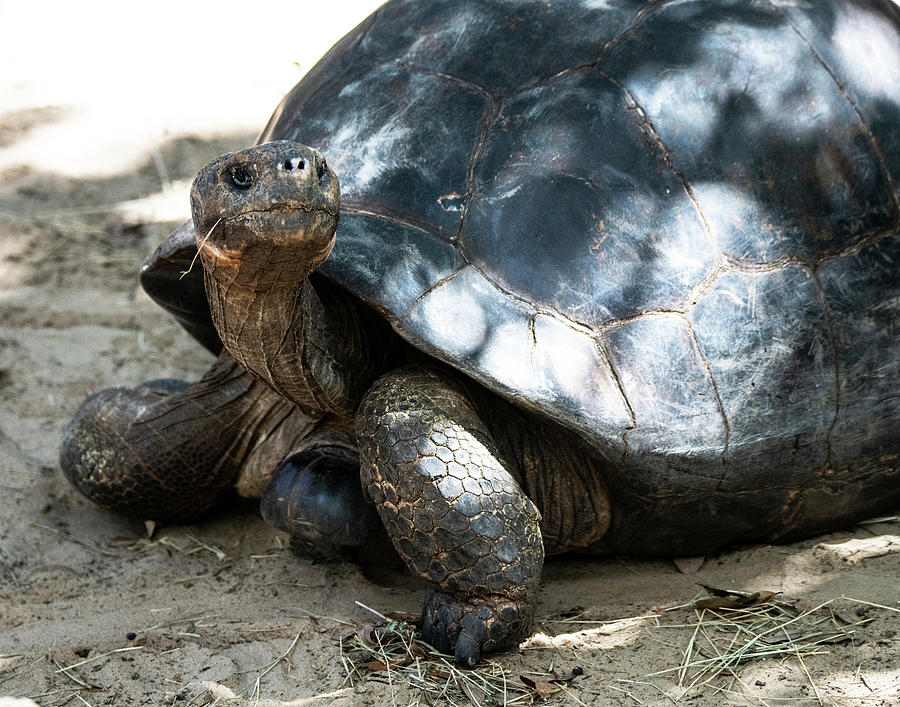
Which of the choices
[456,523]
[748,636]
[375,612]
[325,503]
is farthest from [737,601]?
[325,503]

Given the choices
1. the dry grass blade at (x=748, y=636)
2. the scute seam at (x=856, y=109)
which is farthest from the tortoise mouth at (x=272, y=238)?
the scute seam at (x=856, y=109)

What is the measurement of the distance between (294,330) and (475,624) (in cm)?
88

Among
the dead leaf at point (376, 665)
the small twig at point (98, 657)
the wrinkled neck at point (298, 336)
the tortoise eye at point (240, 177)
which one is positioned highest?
the tortoise eye at point (240, 177)

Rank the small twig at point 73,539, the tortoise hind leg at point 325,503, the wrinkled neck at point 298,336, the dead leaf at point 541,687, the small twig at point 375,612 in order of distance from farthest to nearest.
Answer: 1. the small twig at point 73,539
2. the tortoise hind leg at point 325,503
3. the small twig at point 375,612
4. the wrinkled neck at point 298,336
5. the dead leaf at point 541,687

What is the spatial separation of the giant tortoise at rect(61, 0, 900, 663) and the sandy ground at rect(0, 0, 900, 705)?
0.58 feet

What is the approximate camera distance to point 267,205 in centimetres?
235

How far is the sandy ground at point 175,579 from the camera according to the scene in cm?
265

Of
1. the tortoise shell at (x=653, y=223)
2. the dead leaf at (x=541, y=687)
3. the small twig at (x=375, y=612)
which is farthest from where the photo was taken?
the small twig at (x=375, y=612)

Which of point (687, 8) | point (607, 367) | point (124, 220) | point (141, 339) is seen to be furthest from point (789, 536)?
point (124, 220)

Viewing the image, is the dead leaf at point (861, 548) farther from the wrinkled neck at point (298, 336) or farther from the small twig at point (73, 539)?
the small twig at point (73, 539)

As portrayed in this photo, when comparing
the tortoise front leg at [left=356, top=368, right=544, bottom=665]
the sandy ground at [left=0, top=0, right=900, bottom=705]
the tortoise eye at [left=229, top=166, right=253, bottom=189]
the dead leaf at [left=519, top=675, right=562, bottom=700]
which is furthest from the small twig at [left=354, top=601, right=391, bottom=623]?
the tortoise eye at [left=229, top=166, right=253, bottom=189]

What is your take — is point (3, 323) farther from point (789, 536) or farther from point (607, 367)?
point (789, 536)

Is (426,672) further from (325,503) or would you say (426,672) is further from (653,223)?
(653,223)

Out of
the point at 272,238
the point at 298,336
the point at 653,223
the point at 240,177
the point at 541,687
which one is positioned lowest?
the point at 541,687
